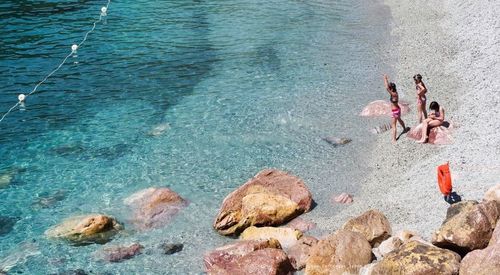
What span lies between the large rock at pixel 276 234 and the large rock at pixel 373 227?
179cm

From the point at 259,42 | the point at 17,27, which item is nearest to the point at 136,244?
the point at 259,42

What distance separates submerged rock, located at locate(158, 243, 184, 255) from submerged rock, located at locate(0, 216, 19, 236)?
15.8 feet

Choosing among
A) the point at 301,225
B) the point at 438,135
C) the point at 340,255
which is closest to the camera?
the point at 340,255

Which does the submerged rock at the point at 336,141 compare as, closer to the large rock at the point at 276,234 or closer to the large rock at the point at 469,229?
the large rock at the point at 276,234

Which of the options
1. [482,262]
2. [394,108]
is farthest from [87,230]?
[394,108]

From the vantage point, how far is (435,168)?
18.3 m

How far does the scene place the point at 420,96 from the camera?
2106 centimetres

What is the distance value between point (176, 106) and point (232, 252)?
1204 cm

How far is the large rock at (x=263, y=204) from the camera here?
17062mm

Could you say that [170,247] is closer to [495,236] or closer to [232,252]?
[232,252]

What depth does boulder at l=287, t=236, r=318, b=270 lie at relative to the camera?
15.1 m

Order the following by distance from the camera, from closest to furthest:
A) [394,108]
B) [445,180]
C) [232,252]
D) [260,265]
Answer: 1. [260,265]
2. [232,252]
3. [445,180]
4. [394,108]

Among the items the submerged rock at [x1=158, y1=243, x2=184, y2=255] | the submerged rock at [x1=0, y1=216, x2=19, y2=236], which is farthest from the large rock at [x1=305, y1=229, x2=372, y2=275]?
the submerged rock at [x1=0, y1=216, x2=19, y2=236]

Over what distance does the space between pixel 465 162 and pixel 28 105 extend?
60.8ft
